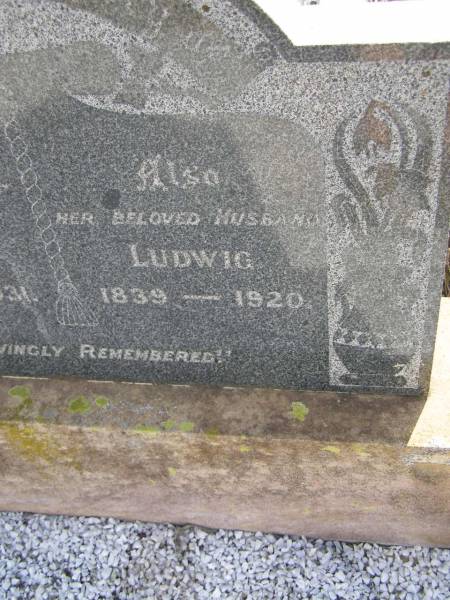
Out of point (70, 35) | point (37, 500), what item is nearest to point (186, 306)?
point (70, 35)

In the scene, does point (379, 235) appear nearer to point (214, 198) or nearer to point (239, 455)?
point (214, 198)

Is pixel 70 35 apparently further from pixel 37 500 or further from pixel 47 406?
pixel 37 500

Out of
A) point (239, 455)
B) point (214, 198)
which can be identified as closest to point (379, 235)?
point (214, 198)

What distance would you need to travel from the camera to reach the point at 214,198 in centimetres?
180

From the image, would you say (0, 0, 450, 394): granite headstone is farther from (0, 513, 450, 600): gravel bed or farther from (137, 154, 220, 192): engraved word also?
(0, 513, 450, 600): gravel bed

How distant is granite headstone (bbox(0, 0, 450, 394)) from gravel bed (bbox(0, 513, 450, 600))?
79 centimetres

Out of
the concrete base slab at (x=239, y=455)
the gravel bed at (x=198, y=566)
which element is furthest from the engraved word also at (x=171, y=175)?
the gravel bed at (x=198, y=566)

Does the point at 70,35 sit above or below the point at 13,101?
above

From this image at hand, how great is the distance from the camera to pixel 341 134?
63.1 inches

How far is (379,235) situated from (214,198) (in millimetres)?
570

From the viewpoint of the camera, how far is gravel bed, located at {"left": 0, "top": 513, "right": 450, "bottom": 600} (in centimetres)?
228

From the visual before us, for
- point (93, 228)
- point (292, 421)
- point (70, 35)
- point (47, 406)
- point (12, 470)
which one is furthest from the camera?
point (12, 470)

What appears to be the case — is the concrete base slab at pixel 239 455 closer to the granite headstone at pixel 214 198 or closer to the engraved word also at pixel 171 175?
the granite headstone at pixel 214 198

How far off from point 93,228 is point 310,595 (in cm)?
176
